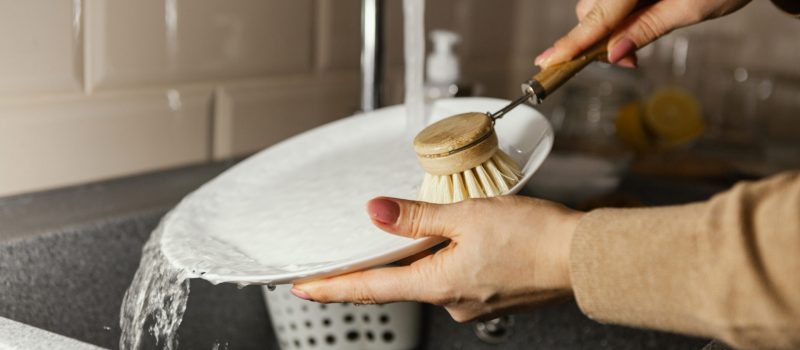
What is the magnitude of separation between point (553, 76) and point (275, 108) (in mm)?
440

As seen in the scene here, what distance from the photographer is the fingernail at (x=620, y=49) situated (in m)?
0.67

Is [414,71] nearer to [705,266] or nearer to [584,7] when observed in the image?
[584,7]

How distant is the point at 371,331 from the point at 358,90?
1.26 feet

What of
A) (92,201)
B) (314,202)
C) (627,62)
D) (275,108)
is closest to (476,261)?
(314,202)

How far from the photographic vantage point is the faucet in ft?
2.94

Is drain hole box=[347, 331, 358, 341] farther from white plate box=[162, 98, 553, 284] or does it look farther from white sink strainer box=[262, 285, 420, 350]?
white plate box=[162, 98, 553, 284]

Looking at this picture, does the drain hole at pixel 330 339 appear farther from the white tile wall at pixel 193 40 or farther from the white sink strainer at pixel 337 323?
the white tile wall at pixel 193 40

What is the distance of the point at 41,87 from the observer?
2.47 ft

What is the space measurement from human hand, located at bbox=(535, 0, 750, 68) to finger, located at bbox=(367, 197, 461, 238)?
0.65 ft

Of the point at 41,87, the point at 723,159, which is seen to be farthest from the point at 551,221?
the point at 723,159

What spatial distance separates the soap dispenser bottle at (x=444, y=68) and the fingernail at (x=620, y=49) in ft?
0.96

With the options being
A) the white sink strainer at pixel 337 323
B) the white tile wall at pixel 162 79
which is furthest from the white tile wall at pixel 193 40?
the white sink strainer at pixel 337 323

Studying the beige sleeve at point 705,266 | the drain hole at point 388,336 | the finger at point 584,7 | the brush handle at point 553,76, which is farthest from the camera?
the drain hole at point 388,336

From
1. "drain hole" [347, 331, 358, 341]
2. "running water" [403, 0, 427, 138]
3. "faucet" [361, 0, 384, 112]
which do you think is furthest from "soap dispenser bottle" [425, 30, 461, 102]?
"drain hole" [347, 331, 358, 341]
